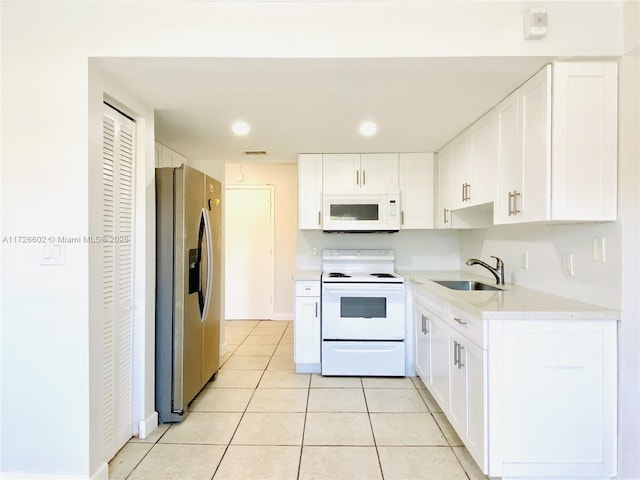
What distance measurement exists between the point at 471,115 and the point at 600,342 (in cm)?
156

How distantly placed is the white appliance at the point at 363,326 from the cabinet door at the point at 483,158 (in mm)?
1022

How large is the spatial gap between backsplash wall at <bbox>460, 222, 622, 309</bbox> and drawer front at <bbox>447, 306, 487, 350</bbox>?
0.60 metres

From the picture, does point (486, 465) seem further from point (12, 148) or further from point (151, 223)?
point (12, 148)

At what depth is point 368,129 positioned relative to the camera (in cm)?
272

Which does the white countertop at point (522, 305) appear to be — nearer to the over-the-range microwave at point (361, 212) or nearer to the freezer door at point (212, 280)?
the over-the-range microwave at point (361, 212)

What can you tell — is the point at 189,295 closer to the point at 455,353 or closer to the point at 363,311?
the point at 363,311

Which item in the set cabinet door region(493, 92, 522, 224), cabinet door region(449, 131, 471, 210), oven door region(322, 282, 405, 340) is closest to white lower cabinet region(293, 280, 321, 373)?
oven door region(322, 282, 405, 340)

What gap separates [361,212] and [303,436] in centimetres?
197

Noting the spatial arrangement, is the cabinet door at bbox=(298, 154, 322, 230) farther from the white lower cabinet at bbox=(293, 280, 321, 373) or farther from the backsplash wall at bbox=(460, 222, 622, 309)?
the backsplash wall at bbox=(460, 222, 622, 309)

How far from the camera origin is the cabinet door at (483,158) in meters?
2.26

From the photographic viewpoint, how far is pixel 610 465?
1654 mm

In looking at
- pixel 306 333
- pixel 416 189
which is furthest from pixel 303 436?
pixel 416 189

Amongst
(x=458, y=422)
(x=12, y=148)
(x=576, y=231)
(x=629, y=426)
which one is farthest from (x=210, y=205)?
(x=629, y=426)

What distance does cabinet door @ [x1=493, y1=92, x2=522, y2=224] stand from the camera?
1972 mm
